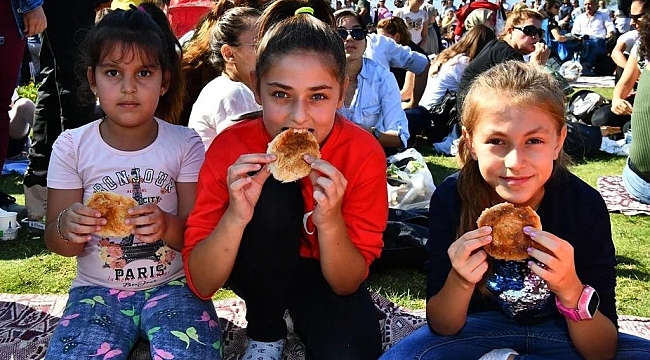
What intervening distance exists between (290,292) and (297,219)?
1.24 ft

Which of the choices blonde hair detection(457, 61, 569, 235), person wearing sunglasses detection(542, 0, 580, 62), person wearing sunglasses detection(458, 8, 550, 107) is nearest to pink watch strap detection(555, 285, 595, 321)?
blonde hair detection(457, 61, 569, 235)

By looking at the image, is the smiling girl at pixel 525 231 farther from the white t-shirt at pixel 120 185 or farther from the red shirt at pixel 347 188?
the white t-shirt at pixel 120 185

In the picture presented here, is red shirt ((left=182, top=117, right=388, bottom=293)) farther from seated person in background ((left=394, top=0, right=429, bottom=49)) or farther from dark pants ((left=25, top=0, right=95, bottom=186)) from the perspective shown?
seated person in background ((left=394, top=0, right=429, bottom=49))

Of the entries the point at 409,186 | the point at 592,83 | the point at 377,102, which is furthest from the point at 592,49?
the point at 409,186

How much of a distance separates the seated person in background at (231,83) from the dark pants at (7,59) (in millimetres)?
1019

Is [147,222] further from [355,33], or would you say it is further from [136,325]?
[355,33]

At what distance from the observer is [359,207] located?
2.52m

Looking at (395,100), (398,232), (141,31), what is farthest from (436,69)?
(141,31)

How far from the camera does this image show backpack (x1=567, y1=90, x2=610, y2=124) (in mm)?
8250

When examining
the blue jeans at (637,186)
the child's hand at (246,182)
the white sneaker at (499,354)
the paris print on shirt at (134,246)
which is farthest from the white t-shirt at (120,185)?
the blue jeans at (637,186)

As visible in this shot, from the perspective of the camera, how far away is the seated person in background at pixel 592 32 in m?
19.8

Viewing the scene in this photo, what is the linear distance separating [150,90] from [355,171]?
94 cm

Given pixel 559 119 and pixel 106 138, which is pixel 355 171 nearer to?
pixel 559 119

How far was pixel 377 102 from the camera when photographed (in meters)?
5.25
